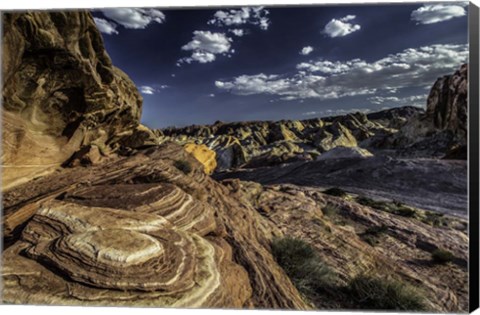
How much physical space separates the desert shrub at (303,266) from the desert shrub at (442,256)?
2.59 m

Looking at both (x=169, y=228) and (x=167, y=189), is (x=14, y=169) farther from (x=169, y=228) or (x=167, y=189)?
(x=169, y=228)

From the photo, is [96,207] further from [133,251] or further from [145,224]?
[133,251]

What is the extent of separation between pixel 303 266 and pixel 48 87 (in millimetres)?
6290

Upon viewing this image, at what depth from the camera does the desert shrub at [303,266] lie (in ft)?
18.9

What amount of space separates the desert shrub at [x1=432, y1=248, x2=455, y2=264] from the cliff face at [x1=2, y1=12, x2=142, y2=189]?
838 cm

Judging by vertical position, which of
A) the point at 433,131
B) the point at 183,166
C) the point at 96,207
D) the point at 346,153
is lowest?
the point at 346,153

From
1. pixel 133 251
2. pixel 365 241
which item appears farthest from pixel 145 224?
pixel 365 241

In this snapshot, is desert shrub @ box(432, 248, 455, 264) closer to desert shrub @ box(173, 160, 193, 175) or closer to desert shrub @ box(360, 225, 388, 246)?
desert shrub @ box(360, 225, 388, 246)

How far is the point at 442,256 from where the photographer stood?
6805 millimetres

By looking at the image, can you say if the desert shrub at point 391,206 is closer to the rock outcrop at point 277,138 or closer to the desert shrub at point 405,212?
the desert shrub at point 405,212

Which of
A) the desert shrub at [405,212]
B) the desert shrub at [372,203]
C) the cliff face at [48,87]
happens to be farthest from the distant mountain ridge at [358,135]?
the cliff face at [48,87]

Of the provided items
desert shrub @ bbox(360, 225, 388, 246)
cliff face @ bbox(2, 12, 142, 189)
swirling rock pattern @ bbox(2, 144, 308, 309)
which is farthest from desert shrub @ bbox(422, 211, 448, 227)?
cliff face @ bbox(2, 12, 142, 189)

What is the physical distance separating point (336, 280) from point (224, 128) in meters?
85.0

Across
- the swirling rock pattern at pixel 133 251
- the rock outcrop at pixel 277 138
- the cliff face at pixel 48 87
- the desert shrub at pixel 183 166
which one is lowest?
the rock outcrop at pixel 277 138
